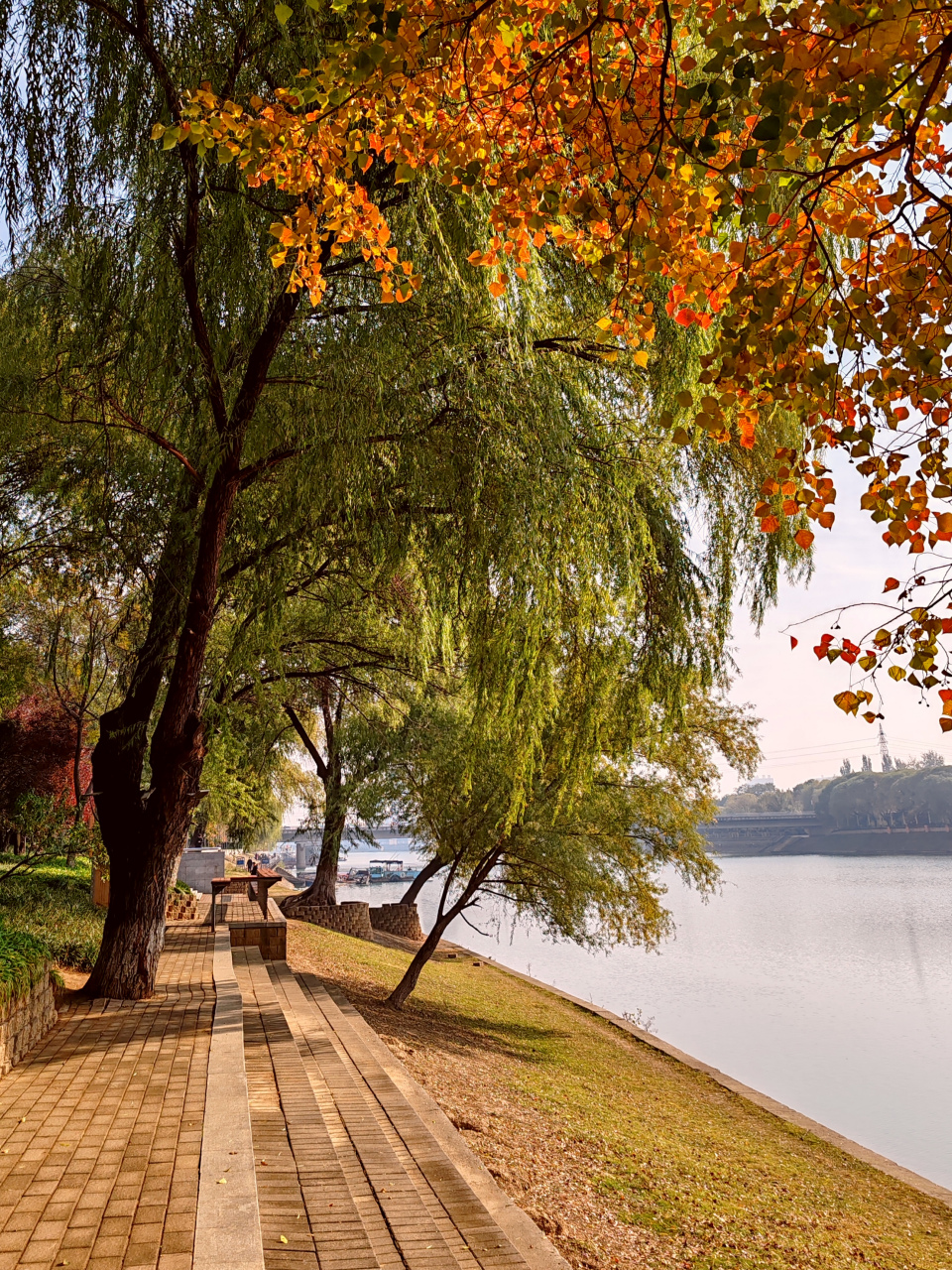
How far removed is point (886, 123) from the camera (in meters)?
2.79

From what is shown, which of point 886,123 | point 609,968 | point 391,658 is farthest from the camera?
point 609,968

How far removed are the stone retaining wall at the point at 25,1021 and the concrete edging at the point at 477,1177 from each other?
2.52 metres

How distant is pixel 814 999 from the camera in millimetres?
23984

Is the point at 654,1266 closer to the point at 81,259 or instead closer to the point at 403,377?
the point at 403,377

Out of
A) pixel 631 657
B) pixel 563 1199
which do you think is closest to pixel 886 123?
pixel 631 657

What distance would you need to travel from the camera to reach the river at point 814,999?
52.0 ft

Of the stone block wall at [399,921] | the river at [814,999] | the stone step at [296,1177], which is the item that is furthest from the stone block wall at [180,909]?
the stone step at [296,1177]

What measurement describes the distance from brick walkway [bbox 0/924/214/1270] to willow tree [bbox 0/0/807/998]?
3.03 m

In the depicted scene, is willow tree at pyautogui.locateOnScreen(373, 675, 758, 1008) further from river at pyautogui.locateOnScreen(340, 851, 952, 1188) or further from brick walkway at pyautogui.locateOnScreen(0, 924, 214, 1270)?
brick walkway at pyautogui.locateOnScreen(0, 924, 214, 1270)

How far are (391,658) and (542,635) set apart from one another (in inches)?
183

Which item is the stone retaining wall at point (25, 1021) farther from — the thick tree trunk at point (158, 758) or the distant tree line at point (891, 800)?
the distant tree line at point (891, 800)

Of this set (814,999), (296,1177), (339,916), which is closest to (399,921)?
(339,916)

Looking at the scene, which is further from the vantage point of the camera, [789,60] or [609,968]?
[609,968]

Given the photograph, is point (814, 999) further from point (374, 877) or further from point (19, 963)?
point (374, 877)
